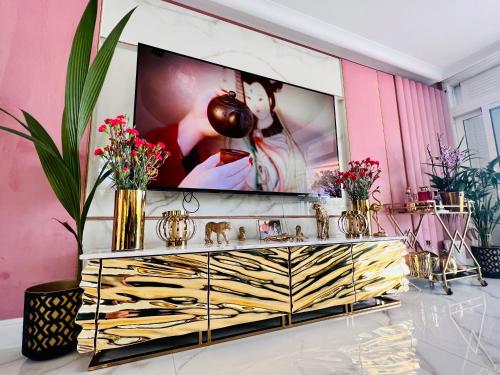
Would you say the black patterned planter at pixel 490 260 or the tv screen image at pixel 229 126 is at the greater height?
the tv screen image at pixel 229 126

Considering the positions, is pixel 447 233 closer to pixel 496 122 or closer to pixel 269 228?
pixel 496 122

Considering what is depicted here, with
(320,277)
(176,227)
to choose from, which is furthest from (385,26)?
(176,227)

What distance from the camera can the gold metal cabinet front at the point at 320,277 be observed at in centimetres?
146

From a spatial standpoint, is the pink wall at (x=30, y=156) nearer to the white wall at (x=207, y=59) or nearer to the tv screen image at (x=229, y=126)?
the white wall at (x=207, y=59)

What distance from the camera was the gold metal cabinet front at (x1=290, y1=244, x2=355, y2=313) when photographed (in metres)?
1.46

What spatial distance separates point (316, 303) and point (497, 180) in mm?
2650

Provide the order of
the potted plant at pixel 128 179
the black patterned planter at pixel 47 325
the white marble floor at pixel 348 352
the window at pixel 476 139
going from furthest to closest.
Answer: the window at pixel 476 139 < the potted plant at pixel 128 179 < the black patterned planter at pixel 47 325 < the white marble floor at pixel 348 352

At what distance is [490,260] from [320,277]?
2175 mm

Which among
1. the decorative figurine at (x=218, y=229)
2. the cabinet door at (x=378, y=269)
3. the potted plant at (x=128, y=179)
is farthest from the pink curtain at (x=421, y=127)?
the potted plant at (x=128, y=179)

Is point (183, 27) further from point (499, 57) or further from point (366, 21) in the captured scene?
point (499, 57)

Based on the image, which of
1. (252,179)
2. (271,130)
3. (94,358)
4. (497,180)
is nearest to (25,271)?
(94,358)

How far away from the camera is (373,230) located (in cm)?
252

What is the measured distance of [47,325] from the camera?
1.13 metres

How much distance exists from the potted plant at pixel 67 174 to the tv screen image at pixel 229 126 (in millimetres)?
318
